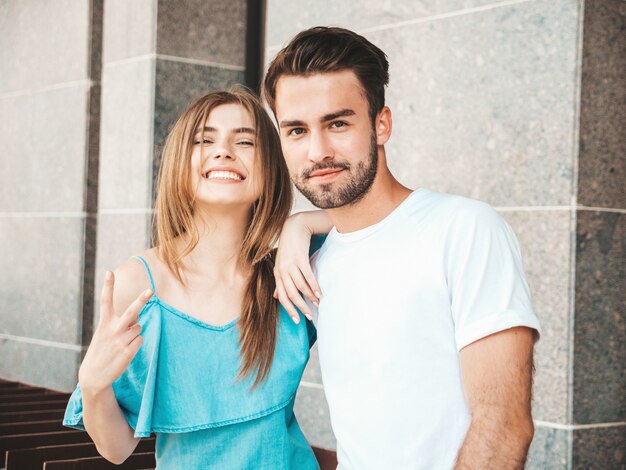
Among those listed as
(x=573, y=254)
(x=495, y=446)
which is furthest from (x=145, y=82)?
(x=495, y=446)

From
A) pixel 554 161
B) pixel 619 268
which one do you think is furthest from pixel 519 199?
pixel 619 268

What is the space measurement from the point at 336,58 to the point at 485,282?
0.79 metres

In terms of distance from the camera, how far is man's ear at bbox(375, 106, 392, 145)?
2775 millimetres

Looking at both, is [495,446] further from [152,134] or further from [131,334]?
[152,134]

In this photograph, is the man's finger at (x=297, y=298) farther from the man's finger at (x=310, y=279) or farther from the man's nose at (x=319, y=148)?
the man's nose at (x=319, y=148)

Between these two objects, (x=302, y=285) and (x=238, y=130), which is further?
(x=238, y=130)

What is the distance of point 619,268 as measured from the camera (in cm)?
376

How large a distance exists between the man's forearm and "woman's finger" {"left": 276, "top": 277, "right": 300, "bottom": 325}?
29.2 inches

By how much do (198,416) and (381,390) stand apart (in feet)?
1.94

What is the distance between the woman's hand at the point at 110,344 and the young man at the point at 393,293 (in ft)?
1.68

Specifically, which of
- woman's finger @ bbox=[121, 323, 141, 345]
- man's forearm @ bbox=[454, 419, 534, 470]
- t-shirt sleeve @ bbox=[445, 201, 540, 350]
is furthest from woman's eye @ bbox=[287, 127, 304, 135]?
man's forearm @ bbox=[454, 419, 534, 470]

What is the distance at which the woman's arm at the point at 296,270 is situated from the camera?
2.83 meters

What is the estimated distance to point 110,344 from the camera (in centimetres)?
256

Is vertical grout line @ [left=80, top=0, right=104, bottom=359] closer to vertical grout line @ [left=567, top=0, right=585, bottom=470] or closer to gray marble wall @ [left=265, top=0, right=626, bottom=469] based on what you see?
gray marble wall @ [left=265, top=0, right=626, bottom=469]
